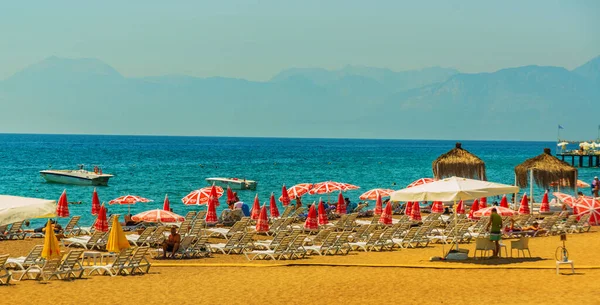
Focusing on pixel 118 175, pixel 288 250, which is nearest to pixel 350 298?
pixel 288 250

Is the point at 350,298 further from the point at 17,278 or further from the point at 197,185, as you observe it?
the point at 197,185

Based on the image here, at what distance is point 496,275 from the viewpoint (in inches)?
668

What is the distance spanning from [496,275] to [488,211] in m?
7.43

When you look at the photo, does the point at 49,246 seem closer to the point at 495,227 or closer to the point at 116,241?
the point at 116,241

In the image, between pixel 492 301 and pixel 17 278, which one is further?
pixel 17 278

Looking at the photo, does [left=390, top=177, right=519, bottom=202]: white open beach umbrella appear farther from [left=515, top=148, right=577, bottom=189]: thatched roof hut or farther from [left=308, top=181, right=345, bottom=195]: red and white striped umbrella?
[left=515, top=148, right=577, bottom=189]: thatched roof hut

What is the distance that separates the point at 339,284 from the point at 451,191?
3.52 meters

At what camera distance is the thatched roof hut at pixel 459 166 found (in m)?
33.8

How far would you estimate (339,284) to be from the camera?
52.7 ft

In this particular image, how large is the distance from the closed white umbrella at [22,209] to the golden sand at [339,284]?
140cm

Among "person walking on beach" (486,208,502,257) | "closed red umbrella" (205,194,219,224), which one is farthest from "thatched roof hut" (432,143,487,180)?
"person walking on beach" (486,208,502,257)

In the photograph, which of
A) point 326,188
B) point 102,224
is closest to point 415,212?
point 326,188

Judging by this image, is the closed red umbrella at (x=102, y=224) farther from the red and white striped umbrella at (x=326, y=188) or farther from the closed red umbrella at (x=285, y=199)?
the closed red umbrella at (x=285, y=199)

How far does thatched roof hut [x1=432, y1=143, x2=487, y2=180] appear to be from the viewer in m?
33.8
